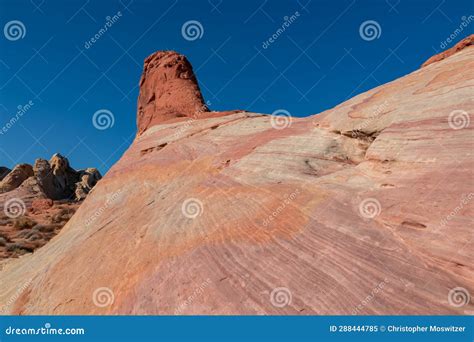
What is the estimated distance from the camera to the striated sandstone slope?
5414mm

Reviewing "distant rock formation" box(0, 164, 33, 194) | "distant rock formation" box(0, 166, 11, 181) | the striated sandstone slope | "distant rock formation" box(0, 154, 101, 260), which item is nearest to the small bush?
"distant rock formation" box(0, 154, 101, 260)

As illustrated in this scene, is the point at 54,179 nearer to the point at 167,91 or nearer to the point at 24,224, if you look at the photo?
the point at 24,224

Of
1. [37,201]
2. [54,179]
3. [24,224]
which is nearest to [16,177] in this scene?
[54,179]

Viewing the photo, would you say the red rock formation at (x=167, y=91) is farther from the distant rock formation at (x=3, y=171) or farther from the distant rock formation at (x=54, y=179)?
the distant rock formation at (x=3, y=171)

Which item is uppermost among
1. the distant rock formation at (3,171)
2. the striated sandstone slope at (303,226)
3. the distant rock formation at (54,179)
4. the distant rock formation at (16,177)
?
the striated sandstone slope at (303,226)

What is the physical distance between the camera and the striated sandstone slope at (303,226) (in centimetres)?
541

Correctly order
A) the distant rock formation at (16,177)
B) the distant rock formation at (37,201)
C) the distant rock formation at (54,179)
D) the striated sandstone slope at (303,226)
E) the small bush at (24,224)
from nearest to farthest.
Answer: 1. the striated sandstone slope at (303,226)
2. the distant rock formation at (37,201)
3. the small bush at (24,224)
4. the distant rock formation at (16,177)
5. the distant rock formation at (54,179)

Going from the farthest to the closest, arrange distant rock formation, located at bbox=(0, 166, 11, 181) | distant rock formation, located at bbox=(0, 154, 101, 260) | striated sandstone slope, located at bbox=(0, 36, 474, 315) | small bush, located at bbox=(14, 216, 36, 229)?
distant rock formation, located at bbox=(0, 166, 11, 181), small bush, located at bbox=(14, 216, 36, 229), distant rock formation, located at bbox=(0, 154, 101, 260), striated sandstone slope, located at bbox=(0, 36, 474, 315)

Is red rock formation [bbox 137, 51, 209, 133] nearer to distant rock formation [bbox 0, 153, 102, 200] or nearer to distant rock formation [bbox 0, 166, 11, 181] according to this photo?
distant rock formation [bbox 0, 153, 102, 200]

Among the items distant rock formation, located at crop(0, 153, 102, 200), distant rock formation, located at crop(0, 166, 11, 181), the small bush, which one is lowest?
distant rock formation, located at crop(0, 166, 11, 181)

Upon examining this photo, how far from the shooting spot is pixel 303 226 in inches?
268

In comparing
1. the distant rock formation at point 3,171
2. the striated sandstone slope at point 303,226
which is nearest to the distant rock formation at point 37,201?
the distant rock formation at point 3,171

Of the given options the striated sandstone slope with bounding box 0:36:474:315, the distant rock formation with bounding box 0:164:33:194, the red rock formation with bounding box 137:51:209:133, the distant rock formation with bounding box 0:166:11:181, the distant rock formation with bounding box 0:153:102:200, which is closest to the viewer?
the striated sandstone slope with bounding box 0:36:474:315

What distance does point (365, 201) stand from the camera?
266 inches
